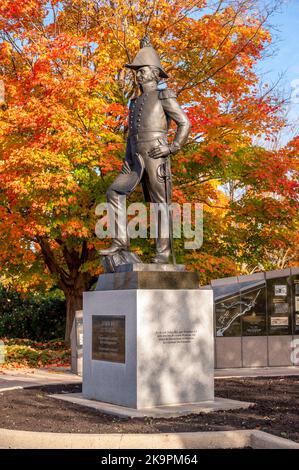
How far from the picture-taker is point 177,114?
31.4 feet

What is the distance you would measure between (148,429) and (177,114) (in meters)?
4.49

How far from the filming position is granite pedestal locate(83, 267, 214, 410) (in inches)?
341

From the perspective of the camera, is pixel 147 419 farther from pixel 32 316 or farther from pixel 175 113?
pixel 32 316

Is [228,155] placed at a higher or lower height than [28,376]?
higher

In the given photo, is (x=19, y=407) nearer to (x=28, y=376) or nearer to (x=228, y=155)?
(x=28, y=376)

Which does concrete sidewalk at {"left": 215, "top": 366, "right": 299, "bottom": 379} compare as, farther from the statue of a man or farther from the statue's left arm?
the statue's left arm

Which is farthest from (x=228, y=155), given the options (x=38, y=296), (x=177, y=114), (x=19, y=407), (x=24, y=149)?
(x=38, y=296)

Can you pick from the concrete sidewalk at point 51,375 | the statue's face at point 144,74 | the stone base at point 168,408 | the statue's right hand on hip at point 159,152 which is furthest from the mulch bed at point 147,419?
the statue's face at point 144,74

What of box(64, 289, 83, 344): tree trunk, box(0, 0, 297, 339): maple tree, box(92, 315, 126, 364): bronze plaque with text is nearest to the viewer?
box(92, 315, 126, 364): bronze plaque with text

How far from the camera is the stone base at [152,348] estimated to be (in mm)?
8656

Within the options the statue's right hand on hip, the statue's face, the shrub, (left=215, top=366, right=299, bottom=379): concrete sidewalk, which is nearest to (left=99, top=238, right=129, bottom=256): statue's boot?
the statue's right hand on hip

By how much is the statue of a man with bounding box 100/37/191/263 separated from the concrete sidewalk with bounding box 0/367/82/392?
3.37 metres

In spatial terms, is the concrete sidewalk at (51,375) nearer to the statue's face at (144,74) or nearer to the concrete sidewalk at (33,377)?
the concrete sidewalk at (33,377)

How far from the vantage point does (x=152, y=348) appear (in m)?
8.71
